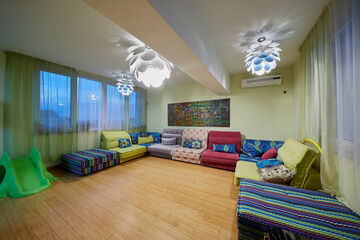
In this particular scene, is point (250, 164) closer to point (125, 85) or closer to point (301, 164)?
point (301, 164)

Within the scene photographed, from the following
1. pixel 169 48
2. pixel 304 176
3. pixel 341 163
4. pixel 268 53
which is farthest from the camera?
pixel 268 53

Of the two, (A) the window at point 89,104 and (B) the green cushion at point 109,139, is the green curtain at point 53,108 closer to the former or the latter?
(A) the window at point 89,104

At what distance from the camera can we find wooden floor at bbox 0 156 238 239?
50.8 inches

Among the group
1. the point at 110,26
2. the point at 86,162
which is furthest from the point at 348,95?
the point at 86,162

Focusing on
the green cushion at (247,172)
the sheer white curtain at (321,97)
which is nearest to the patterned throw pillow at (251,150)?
the green cushion at (247,172)

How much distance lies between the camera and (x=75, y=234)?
1.27m

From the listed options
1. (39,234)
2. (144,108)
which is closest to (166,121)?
(144,108)

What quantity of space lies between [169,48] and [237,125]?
9.77 feet

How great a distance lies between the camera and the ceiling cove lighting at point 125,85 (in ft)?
10.9

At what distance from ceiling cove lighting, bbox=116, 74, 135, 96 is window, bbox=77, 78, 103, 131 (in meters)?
0.71

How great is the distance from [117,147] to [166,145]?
1539 mm

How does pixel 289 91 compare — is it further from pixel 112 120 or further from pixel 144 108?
pixel 112 120

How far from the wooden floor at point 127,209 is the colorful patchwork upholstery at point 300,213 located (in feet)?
1.55

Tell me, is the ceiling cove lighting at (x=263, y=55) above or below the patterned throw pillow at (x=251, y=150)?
above
